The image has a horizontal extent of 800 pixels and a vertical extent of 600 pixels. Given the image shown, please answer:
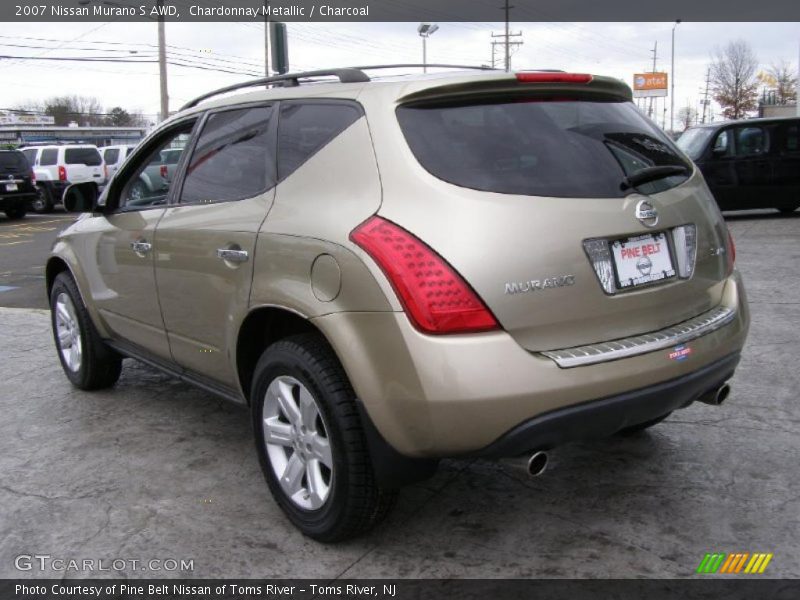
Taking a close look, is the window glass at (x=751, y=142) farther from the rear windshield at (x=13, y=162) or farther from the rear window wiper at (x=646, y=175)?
the rear windshield at (x=13, y=162)

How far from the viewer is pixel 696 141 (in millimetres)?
14047

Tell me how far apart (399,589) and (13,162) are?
19.9 m

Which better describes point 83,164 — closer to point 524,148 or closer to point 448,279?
point 524,148

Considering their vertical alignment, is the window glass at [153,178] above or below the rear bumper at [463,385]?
above

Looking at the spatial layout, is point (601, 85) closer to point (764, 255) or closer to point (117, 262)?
point (117, 262)

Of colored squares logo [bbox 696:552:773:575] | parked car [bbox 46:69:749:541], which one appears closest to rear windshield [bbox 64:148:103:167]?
parked car [bbox 46:69:749:541]

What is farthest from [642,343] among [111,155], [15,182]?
[111,155]

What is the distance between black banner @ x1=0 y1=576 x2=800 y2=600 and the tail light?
91cm

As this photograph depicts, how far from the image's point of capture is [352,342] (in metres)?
2.61

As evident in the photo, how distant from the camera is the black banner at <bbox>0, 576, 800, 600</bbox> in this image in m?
2.61

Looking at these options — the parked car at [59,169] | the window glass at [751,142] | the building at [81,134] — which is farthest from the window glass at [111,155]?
the building at [81,134]

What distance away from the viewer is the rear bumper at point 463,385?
2439mm

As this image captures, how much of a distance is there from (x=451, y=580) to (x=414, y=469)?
0.42 meters

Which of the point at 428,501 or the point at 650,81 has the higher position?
the point at 650,81
